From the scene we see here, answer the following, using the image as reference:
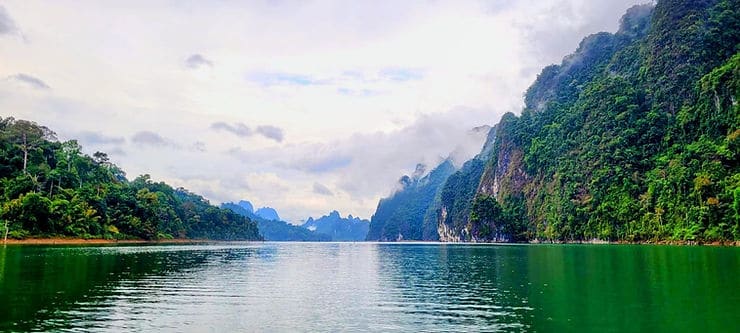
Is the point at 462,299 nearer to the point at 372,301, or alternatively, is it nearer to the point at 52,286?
the point at 372,301

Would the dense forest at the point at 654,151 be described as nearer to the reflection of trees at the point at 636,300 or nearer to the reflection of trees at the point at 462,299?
the reflection of trees at the point at 636,300

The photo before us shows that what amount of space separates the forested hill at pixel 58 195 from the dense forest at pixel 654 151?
359ft

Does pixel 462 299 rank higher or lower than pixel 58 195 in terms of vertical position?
lower

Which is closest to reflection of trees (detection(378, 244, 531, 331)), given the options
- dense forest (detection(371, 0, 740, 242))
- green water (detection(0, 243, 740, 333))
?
green water (detection(0, 243, 740, 333))

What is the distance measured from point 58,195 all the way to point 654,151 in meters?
144

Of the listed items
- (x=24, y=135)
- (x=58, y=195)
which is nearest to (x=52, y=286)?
(x=58, y=195)

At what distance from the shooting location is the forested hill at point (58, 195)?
330ft

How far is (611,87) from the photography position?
175 meters

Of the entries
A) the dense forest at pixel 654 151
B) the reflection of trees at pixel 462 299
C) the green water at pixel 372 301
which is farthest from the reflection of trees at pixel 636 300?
the dense forest at pixel 654 151

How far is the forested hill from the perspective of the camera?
101m

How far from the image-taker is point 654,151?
5925 inches

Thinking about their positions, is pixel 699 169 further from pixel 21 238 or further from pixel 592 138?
pixel 21 238

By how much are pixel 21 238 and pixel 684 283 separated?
332 feet

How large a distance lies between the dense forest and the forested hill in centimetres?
10940
